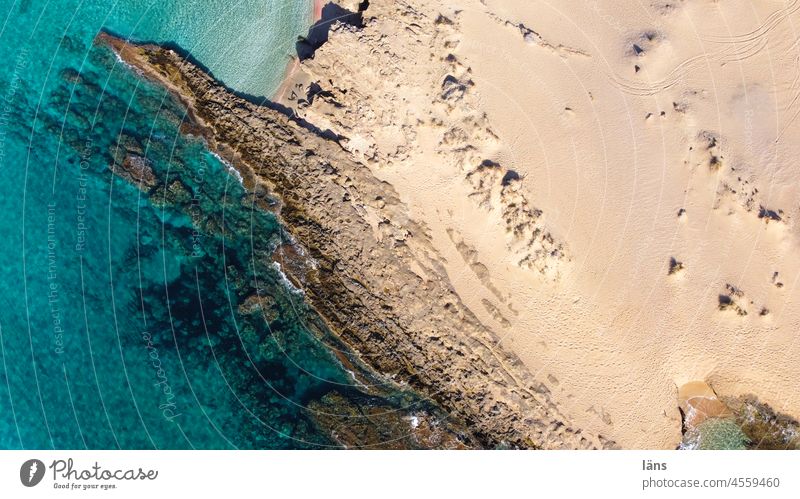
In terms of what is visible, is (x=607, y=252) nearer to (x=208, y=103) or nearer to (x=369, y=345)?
(x=369, y=345)

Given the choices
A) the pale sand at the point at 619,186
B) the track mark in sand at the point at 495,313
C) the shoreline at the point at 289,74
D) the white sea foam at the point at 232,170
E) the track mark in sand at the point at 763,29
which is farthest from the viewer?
the shoreline at the point at 289,74

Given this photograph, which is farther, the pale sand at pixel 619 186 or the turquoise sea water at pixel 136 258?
the turquoise sea water at pixel 136 258

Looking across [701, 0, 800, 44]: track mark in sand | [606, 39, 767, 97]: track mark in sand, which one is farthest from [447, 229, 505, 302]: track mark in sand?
[701, 0, 800, 44]: track mark in sand

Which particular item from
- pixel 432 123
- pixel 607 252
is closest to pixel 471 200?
pixel 432 123

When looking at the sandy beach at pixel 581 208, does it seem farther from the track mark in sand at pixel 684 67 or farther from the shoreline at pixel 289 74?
the shoreline at pixel 289 74

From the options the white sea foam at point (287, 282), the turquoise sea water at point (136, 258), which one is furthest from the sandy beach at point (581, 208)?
the turquoise sea water at point (136, 258)

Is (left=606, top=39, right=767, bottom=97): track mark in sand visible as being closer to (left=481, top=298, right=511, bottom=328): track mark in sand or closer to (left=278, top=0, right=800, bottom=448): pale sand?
(left=278, top=0, right=800, bottom=448): pale sand
